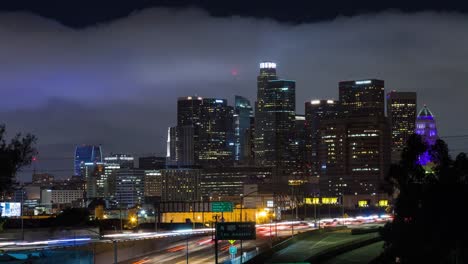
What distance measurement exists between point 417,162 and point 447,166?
4.44m

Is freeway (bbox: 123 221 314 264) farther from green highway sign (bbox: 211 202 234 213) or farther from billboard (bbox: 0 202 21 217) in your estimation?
billboard (bbox: 0 202 21 217)

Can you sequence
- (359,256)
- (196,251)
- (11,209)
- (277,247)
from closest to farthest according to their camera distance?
(359,256), (277,247), (196,251), (11,209)

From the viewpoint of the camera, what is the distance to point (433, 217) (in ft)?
205

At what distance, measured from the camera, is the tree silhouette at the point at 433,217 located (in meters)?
62.0

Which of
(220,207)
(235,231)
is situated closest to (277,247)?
(220,207)

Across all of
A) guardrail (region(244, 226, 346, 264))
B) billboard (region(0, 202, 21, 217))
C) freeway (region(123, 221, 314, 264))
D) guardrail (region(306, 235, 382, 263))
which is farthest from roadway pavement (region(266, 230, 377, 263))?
billboard (region(0, 202, 21, 217))

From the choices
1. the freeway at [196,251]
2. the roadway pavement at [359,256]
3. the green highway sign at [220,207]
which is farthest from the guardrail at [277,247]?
the green highway sign at [220,207]

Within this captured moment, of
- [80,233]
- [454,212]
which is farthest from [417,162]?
[80,233]

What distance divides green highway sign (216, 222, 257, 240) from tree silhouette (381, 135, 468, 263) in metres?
17.6

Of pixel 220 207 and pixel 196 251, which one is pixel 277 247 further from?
pixel 220 207

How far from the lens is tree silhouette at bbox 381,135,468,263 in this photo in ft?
203

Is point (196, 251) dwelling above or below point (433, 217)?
below

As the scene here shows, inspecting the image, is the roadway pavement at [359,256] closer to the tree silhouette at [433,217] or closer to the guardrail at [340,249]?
the guardrail at [340,249]

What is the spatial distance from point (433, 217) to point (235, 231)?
26.4 m
